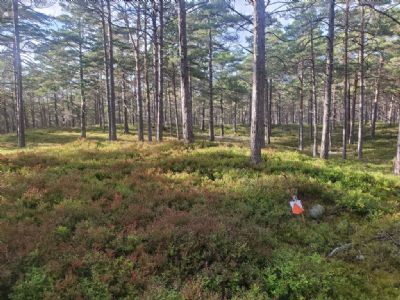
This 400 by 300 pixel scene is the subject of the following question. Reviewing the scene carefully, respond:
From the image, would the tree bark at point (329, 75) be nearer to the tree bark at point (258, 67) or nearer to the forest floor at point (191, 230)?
the forest floor at point (191, 230)

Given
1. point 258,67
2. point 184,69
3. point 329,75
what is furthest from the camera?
point 329,75

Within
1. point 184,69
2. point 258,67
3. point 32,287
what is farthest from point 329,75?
point 32,287

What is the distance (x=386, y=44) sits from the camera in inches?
1048

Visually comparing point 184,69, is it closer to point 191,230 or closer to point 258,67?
point 258,67

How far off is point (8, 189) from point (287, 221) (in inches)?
290

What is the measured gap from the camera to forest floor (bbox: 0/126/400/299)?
5441 mm

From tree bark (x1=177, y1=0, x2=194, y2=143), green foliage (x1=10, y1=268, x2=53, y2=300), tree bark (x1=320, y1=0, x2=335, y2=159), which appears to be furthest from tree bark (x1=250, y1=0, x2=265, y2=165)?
green foliage (x1=10, y1=268, x2=53, y2=300)

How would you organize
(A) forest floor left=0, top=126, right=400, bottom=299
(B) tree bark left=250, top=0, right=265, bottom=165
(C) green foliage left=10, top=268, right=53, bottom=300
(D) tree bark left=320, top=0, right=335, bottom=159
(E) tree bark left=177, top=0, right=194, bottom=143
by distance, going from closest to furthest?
(C) green foliage left=10, top=268, right=53, bottom=300, (A) forest floor left=0, top=126, right=400, bottom=299, (B) tree bark left=250, top=0, right=265, bottom=165, (E) tree bark left=177, top=0, right=194, bottom=143, (D) tree bark left=320, top=0, right=335, bottom=159

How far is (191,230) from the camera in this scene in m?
6.63

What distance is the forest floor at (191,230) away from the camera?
544 cm

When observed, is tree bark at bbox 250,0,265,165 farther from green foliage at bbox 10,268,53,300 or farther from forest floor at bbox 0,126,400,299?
green foliage at bbox 10,268,53,300

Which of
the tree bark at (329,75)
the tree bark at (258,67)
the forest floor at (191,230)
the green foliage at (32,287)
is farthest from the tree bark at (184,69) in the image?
the green foliage at (32,287)

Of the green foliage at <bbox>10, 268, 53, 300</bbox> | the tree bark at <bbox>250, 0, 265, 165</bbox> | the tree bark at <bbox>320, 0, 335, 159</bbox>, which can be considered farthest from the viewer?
the tree bark at <bbox>320, 0, 335, 159</bbox>

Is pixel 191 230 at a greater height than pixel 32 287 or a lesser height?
greater
